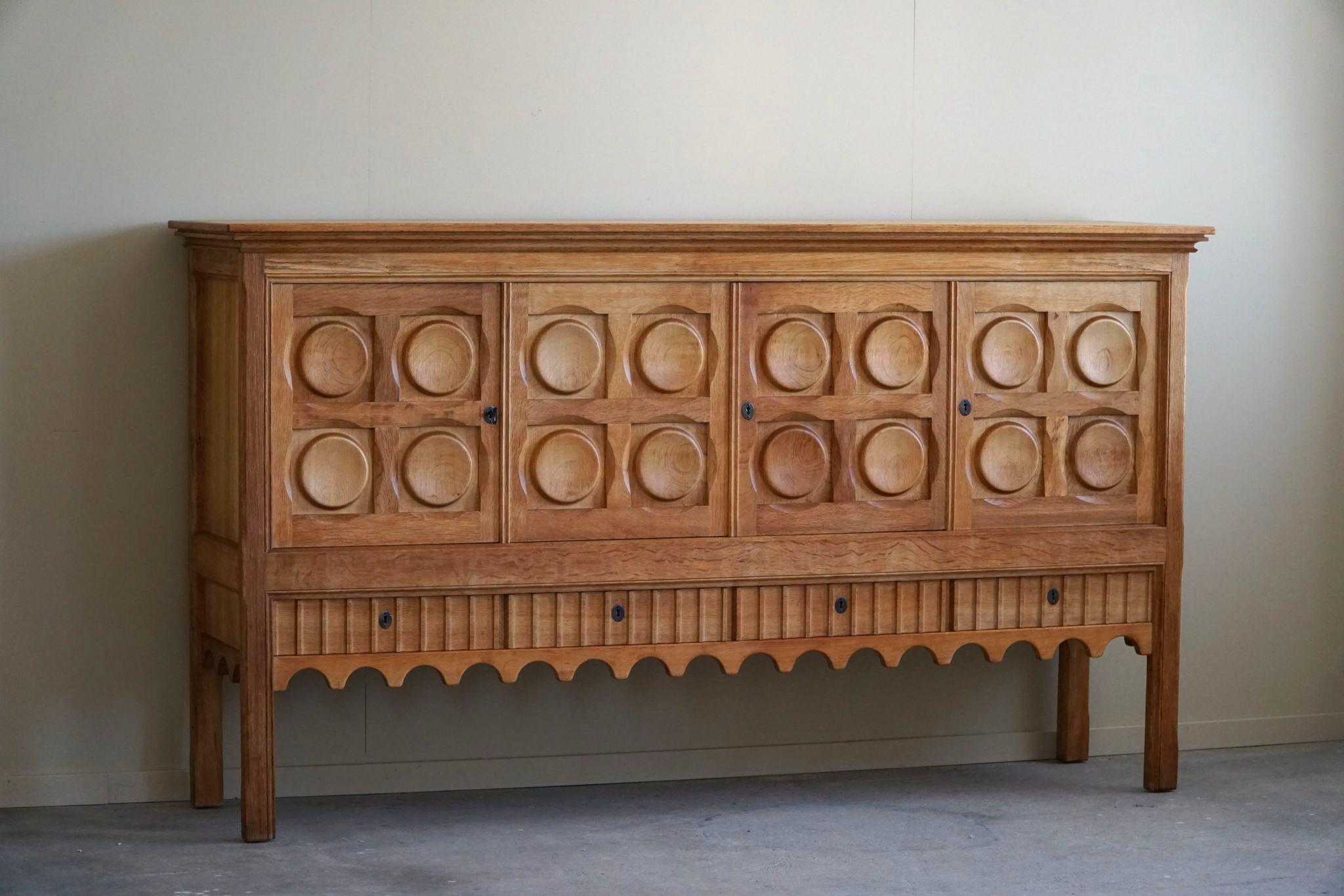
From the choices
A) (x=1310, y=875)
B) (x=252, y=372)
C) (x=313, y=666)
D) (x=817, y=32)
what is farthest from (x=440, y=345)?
(x=1310, y=875)

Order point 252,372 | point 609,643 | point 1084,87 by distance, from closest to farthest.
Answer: point 252,372 → point 609,643 → point 1084,87

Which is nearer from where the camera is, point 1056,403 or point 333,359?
point 333,359

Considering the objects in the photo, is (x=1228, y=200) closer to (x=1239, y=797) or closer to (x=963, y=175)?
(x=963, y=175)

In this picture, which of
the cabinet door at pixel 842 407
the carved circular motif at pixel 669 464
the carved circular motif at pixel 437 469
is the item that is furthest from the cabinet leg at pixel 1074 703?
the carved circular motif at pixel 437 469

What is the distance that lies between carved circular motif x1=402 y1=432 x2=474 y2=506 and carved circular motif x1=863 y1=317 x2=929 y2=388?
97 centimetres

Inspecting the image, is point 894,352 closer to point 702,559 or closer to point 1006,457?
point 1006,457

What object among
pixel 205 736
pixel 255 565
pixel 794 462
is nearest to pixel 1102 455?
pixel 794 462

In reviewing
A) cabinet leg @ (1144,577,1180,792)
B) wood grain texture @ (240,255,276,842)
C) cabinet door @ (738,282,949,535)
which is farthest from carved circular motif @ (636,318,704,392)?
cabinet leg @ (1144,577,1180,792)

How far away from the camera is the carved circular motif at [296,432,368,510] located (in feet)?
11.9

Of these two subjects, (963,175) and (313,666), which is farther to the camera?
(963,175)

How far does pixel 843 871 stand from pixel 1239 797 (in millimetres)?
1235

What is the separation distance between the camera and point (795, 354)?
3.84 metres

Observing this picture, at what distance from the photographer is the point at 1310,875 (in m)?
3.60

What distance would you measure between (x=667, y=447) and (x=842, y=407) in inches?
16.8
